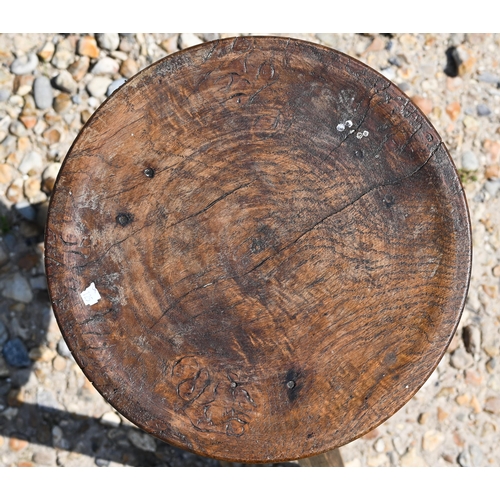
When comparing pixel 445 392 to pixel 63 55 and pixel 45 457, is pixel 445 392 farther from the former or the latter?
pixel 63 55

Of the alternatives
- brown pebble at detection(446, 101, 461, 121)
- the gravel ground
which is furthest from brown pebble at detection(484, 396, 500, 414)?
brown pebble at detection(446, 101, 461, 121)

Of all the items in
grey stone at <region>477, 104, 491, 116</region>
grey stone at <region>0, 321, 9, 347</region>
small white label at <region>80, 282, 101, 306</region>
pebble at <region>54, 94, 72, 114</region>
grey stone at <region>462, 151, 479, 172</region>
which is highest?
pebble at <region>54, 94, 72, 114</region>

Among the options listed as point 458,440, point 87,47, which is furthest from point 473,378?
point 87,47

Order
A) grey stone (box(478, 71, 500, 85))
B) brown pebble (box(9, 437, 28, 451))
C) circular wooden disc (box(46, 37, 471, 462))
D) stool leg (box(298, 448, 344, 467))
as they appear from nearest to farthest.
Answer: circular wooden disc (box(46, 37, 471, 462))
stool leg (box(298, 448, 344, 467))
brown pebble (box(9, 437, 28, 451))
grey stone (box(478, 71, 500, 85))

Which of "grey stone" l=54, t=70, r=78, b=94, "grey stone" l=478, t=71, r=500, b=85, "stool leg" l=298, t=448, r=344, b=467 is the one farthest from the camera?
"grey stone" l=478, t=71, r=500, b=85

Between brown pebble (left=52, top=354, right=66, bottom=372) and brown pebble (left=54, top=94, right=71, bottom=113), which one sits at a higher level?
brown pebble (left=54, top=94, right=71, bottom=113)

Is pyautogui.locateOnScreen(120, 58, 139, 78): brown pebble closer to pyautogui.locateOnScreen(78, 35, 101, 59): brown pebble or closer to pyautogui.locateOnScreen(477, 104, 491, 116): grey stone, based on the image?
pyautogui.locateOnScreen(78, 35, 101, 59): brown pebble
